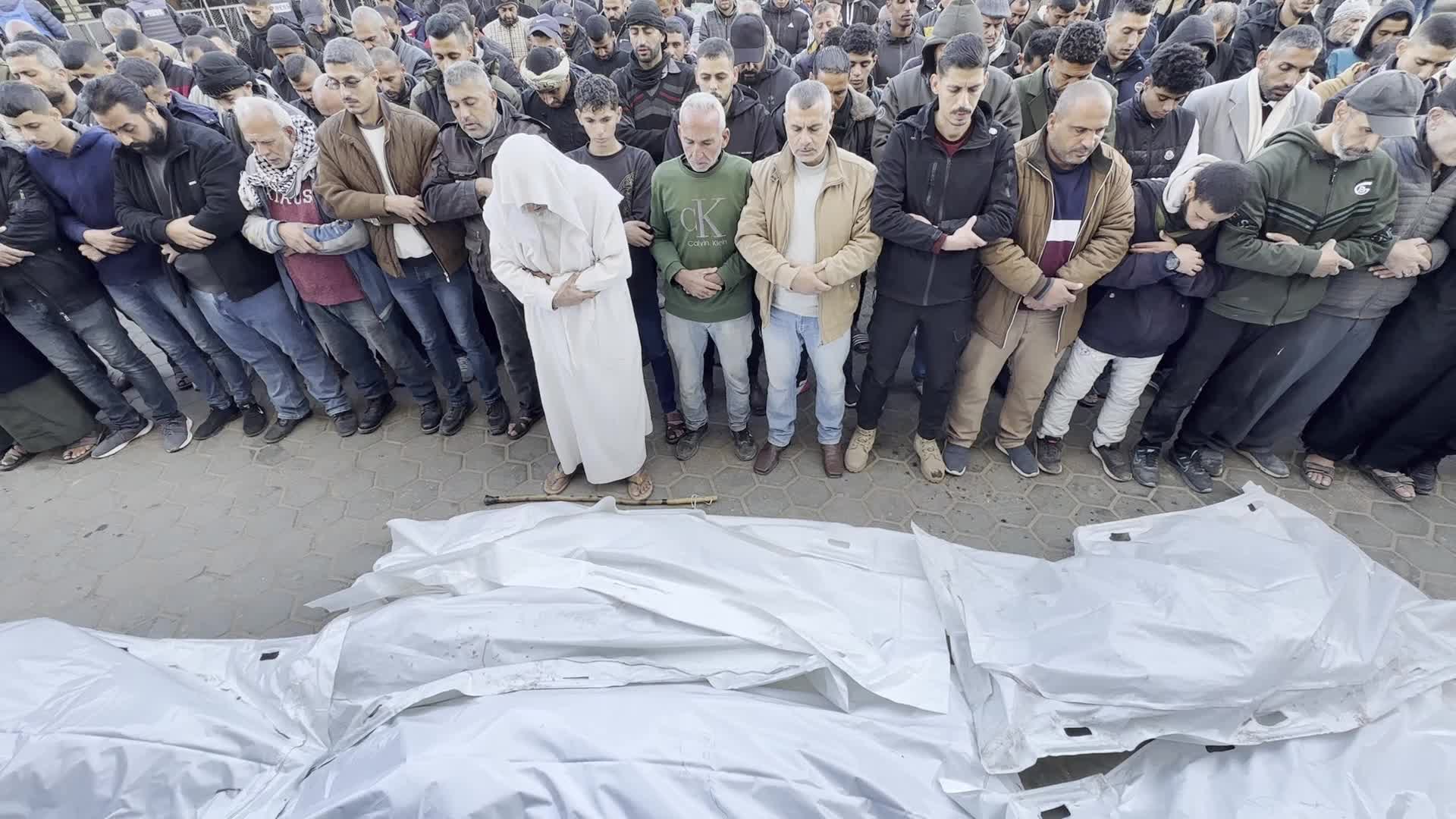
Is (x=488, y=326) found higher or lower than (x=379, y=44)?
lower

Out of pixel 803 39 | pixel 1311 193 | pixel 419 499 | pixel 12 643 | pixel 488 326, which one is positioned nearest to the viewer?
pixel 12 643

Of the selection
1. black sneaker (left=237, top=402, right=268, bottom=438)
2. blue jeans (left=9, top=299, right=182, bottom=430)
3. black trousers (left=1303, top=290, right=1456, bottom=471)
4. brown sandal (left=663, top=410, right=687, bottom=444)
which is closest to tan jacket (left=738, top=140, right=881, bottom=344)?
brown sandal (left=663, top=410, right=687, bottom=444)

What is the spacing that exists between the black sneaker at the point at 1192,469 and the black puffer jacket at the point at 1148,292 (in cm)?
85

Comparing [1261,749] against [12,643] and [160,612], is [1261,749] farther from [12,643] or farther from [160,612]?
[160,612]

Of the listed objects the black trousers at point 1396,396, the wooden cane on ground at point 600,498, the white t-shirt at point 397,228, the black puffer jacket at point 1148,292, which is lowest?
the wooden cane on ground at point 600,498

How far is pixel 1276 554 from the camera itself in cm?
231

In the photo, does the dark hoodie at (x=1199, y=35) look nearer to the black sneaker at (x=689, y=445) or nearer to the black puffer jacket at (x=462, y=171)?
the black sneaker at (x=689, y=445)

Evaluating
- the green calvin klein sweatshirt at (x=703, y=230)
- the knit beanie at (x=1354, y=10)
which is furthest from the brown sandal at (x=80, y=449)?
the knit beanie at (x=1354, y=10)

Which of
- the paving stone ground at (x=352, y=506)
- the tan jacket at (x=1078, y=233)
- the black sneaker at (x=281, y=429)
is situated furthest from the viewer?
the black sneaker at (x=281, y=429)

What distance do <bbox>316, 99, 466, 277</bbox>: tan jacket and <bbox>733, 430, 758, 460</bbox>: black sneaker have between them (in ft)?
6.74

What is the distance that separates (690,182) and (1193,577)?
261 centimetres

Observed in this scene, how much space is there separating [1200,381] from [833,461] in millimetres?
1979

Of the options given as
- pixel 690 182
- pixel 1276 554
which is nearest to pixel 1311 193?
pixel 1276 554

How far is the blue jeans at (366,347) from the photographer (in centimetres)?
405
